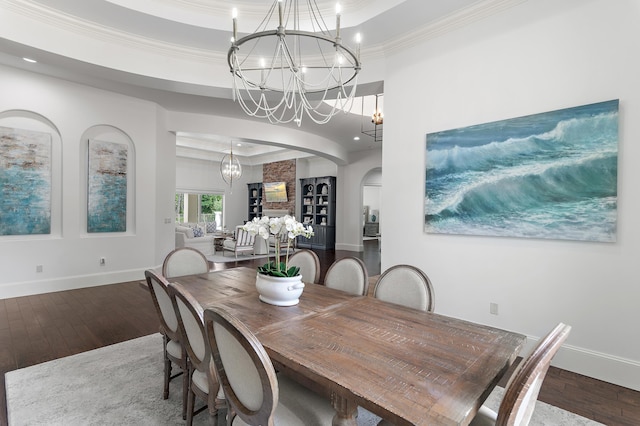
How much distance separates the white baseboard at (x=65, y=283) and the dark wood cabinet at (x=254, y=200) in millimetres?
7242

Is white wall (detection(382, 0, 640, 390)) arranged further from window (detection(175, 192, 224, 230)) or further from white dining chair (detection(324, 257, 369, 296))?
window (detection(175, 192, 224, 230))

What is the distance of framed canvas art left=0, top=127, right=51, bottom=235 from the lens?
13.9 feet

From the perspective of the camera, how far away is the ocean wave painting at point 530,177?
7.72 ft

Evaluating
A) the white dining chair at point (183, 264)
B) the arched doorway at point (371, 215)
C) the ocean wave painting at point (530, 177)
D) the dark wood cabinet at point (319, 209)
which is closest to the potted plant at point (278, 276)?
the white dining chair at point (183, 264)

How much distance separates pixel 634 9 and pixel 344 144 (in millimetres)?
6796

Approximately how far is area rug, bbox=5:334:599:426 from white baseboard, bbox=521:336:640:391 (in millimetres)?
622

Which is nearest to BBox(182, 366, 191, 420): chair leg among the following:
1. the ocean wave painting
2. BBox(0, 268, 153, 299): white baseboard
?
the ocean wave painting

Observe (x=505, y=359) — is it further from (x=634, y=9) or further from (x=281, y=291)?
(x=634, y=9)

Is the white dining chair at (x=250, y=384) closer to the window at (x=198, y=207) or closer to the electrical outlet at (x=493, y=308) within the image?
the electrical outlet at (x=493, y=308)

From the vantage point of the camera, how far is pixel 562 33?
253 centimetres

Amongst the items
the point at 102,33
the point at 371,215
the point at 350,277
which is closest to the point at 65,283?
the point at 102,33

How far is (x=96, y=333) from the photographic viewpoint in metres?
3.23

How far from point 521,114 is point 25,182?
6.14 m

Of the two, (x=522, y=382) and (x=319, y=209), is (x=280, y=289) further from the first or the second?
(x=319, y=209)
